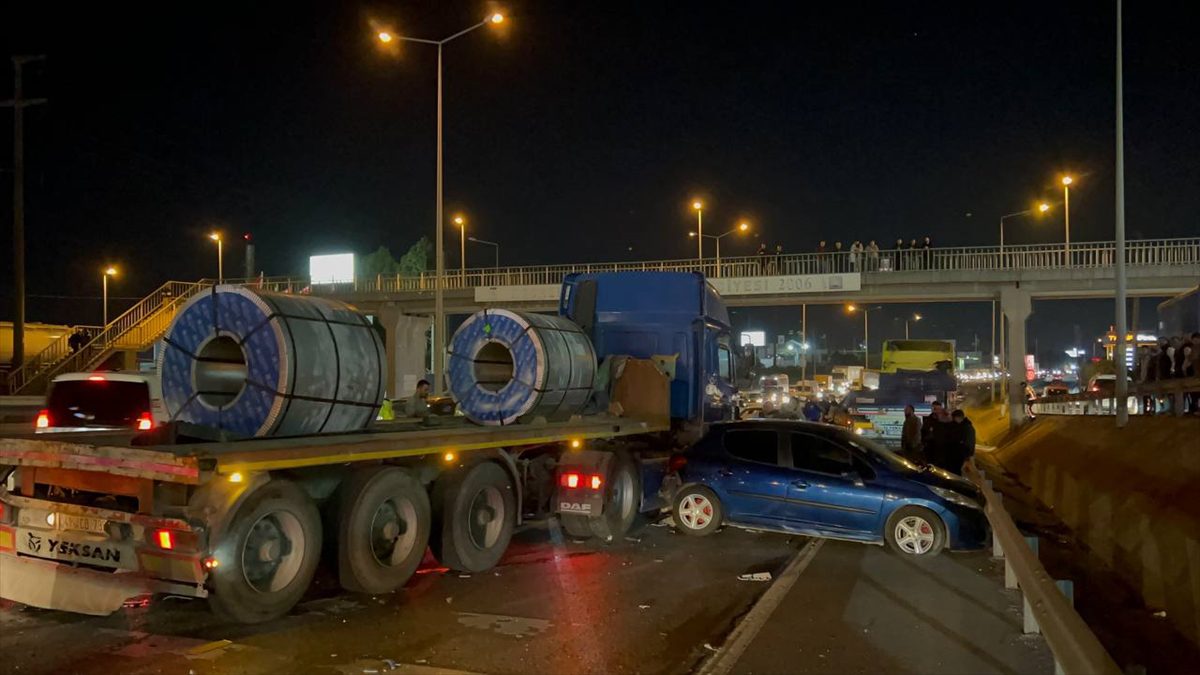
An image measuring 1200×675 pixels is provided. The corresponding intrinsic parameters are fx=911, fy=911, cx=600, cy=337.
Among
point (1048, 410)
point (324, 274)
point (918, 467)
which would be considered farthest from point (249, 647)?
point (324, 274)

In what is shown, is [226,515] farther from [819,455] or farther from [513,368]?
[819,455]

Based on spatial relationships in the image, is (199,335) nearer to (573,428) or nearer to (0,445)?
(0,445)

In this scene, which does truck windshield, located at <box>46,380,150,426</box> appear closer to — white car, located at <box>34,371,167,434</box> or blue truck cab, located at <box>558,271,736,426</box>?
white car, located at <box>34,371,167,434</box>

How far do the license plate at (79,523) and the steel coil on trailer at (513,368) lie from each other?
4065 mm

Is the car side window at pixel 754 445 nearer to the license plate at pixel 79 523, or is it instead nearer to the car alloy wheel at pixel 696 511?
the car alloy wheel at pixel 696 511

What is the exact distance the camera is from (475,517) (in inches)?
330

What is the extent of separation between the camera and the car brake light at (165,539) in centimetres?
580

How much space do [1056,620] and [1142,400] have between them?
16575 mm

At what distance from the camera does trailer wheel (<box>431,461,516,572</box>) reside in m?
8.01

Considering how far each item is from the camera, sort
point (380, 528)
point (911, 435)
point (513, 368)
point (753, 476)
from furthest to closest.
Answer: point (911, 435) → point (753, 476) → point (513, 368) → point (380, 528)

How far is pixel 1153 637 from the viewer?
22.7ft

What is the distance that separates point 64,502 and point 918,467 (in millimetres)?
8112

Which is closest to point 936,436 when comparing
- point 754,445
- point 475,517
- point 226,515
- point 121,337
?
point 754,445

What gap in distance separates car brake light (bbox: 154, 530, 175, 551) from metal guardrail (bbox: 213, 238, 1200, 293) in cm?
2435
